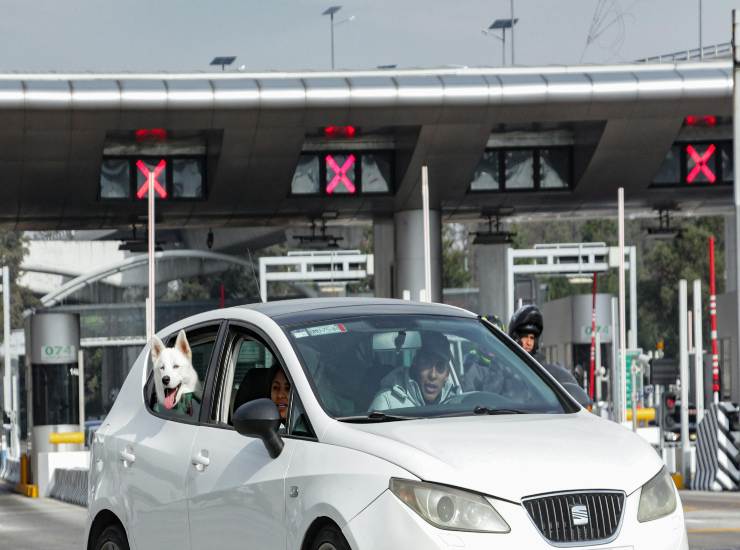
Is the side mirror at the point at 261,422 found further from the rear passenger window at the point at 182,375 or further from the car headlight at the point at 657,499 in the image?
the car headlight at the point at 657,499

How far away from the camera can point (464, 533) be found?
6.27m

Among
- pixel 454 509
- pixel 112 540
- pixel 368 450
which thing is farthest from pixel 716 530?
pixel 454 509

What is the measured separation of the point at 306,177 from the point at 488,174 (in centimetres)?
325

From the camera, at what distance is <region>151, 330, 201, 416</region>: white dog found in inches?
329

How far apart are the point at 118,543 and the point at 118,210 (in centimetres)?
2299

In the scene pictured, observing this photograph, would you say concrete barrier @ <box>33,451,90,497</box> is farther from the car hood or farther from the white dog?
the car hood

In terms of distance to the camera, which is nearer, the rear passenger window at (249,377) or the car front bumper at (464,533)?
the car front bumper at (464,533)

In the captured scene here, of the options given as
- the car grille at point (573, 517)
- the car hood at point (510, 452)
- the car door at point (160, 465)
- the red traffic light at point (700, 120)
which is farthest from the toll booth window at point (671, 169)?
the car grille at point (573, 517)

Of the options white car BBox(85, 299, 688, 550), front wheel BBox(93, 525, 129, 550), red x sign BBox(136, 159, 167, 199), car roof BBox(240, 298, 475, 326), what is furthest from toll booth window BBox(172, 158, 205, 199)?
car roof BBox(240, 298, 475, 326)

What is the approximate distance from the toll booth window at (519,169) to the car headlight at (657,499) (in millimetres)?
25023

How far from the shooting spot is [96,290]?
285ft

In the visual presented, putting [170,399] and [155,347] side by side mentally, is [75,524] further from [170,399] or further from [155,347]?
[170,399]

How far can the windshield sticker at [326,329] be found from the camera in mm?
7676

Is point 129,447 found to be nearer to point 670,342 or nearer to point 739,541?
point 739,541
